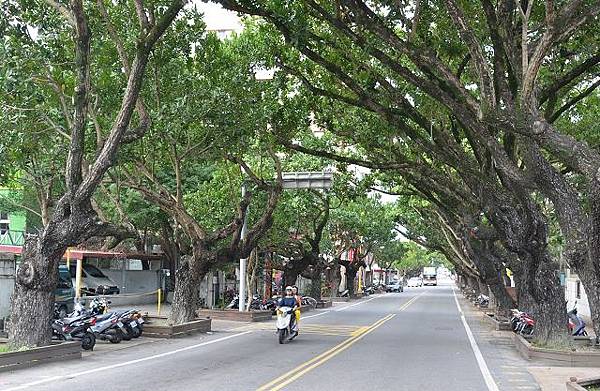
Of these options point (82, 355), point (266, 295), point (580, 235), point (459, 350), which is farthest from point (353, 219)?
point (580, 235)

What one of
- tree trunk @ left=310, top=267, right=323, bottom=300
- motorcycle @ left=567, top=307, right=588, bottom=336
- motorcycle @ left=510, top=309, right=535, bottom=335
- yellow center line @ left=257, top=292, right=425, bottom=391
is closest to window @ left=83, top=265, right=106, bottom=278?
tree trunk @ left=310, top=267, right=323, bottom=300

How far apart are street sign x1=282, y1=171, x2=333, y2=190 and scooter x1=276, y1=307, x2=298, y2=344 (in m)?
6.66

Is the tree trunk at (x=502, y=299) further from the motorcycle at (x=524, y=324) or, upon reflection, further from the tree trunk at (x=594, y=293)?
the tree trunk at (x=594, y=293)

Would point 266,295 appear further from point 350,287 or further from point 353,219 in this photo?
point 350,287

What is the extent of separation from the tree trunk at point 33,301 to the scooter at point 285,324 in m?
6.03

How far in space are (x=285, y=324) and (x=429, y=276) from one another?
13435 centimetres

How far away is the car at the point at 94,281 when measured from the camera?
29516 millimetres

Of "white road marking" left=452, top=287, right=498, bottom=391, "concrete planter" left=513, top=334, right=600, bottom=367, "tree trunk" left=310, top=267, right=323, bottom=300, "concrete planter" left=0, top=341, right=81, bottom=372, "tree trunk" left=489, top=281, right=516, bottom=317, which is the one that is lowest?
"white road marking" left=452, top=287, right=498, bottom=391

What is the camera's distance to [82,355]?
1382 centimetres

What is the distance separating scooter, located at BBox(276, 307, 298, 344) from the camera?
1692 centimetres

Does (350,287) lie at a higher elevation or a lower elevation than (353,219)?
lower

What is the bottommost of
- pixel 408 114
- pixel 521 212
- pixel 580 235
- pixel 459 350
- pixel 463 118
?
pixel 459 350

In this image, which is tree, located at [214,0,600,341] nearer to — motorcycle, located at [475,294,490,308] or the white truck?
motorcycle, located at [475,294,490,308]

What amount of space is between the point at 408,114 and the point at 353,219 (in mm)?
23779
